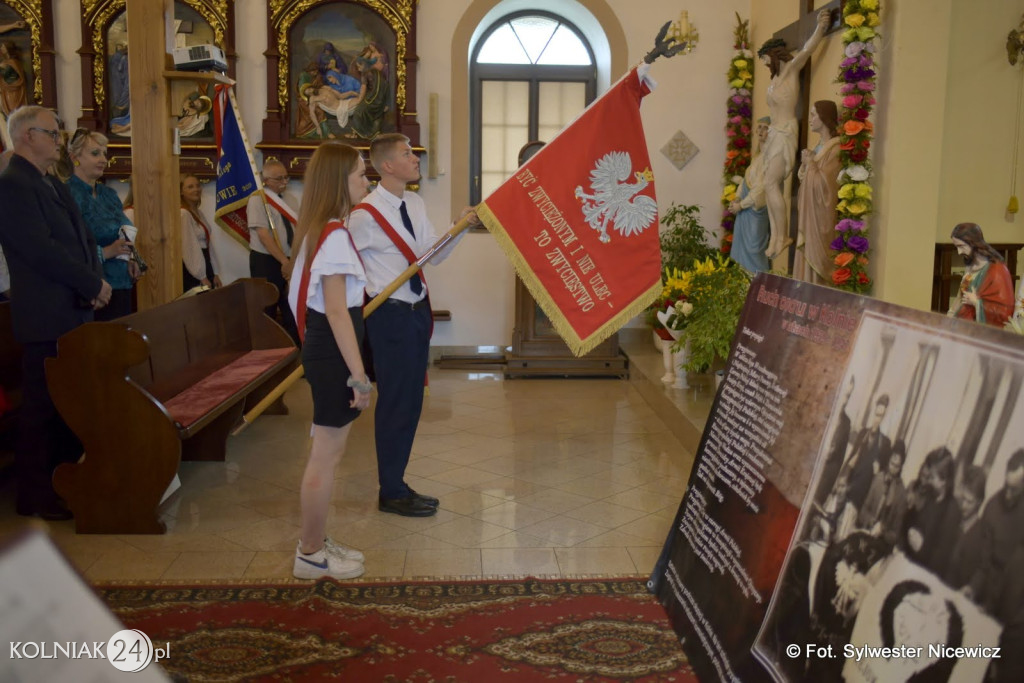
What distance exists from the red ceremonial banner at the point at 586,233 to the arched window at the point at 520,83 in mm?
5284

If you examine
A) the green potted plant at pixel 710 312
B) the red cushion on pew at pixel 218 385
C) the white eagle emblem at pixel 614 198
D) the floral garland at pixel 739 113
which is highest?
the floral garland at pixel 739 113

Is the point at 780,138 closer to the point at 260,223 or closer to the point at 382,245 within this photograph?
the point at 382,245

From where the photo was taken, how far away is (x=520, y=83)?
8.71 m

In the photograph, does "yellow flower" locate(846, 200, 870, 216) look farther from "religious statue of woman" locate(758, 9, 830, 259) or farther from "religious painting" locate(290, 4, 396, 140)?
"religious painting" locate(290, 4, 396, 140)

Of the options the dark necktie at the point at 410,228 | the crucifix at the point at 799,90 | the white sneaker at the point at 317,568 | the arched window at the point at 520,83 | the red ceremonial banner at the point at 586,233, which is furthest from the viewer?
the arched window at the point at 520,83

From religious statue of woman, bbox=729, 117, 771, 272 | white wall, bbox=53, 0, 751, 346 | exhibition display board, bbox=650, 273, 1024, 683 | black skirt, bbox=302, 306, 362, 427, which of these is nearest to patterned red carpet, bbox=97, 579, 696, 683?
exhibition display board, bbox=650, 273, 1024, 683

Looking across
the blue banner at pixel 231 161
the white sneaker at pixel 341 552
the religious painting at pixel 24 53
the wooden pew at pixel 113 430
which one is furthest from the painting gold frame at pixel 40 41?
the white sneaker at pixel 341 552

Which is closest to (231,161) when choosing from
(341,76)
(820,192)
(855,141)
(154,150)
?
(154,150)

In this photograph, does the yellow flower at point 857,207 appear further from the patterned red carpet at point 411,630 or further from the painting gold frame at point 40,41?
the painting gold frame at point 40,41

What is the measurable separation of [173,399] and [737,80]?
5.78m

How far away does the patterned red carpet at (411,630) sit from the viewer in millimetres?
2654

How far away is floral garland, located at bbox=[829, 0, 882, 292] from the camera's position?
5426mm

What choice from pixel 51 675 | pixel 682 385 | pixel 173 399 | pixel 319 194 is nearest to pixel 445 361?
pixel 682 385

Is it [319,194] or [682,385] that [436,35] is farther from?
[319,194]
